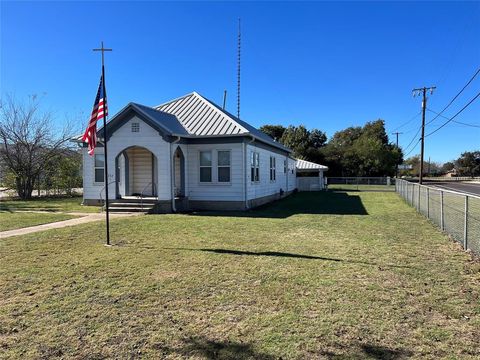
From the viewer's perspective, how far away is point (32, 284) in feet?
18.5

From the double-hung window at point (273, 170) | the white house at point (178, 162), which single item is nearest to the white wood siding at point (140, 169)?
the white house at point (178, 162)

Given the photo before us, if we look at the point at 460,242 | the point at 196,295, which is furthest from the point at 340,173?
the point at 196,295

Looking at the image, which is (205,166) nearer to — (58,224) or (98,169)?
(98,169)

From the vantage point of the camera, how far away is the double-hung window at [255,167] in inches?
701

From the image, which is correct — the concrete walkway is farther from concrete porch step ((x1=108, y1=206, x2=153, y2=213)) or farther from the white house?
the white house

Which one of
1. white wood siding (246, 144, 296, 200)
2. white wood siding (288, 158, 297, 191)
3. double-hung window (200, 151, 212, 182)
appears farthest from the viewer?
white wood siding (288, 158, 297, 191)

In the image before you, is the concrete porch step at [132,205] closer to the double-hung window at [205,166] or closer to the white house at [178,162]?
the white house at [178,162]

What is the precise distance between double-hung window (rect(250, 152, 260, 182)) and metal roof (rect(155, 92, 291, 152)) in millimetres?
865

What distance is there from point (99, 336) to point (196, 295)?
4.97 feet

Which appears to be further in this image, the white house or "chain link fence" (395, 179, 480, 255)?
the white house

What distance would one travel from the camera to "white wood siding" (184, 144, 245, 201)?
53.8 ft

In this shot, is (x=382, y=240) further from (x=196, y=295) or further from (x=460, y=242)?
(x=196, y=295)

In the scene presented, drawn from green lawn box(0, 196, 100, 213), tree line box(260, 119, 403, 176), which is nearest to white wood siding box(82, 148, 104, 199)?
green lawn box(0, 196, 100, 213)

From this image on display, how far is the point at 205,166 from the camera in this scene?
16812mm
